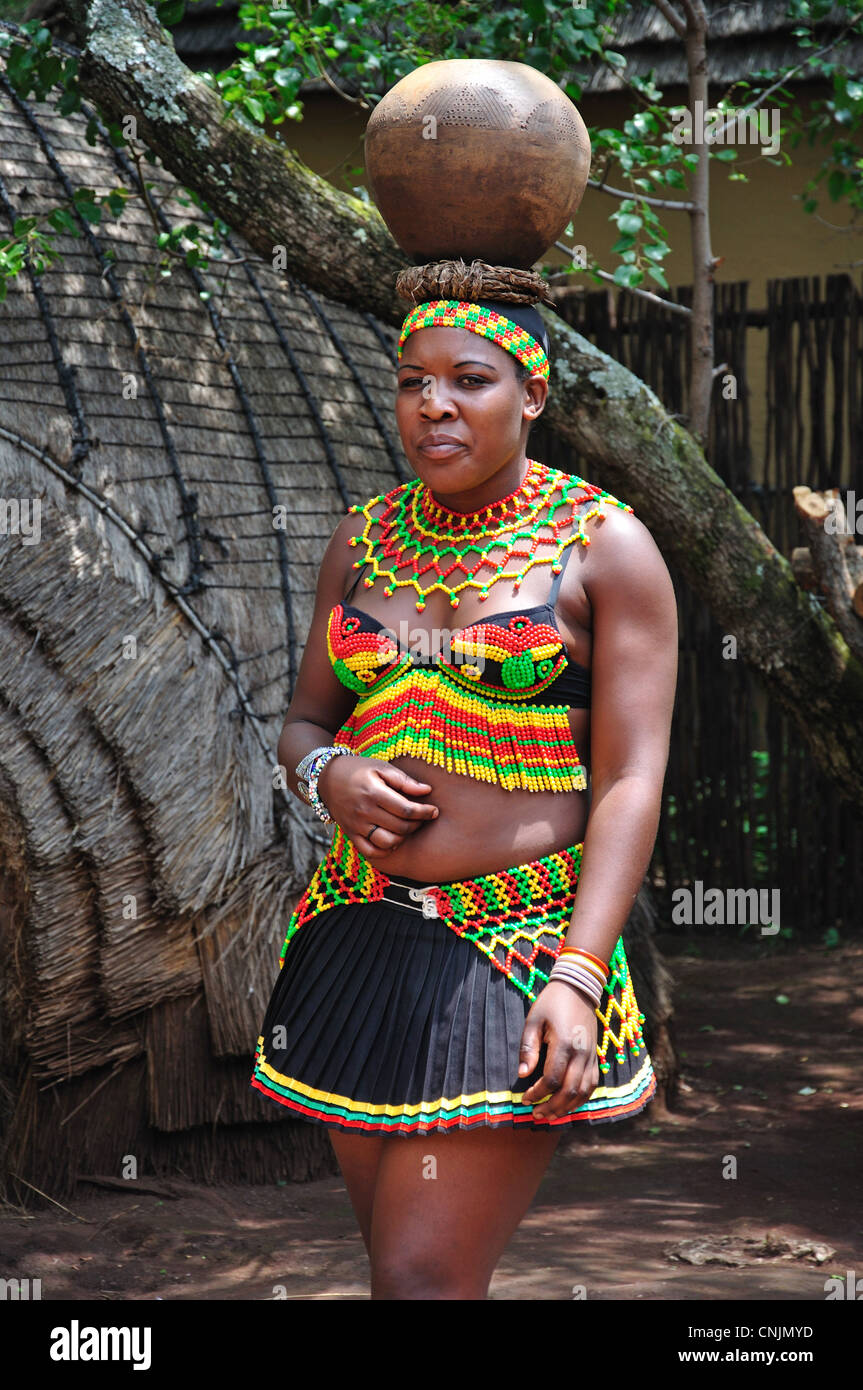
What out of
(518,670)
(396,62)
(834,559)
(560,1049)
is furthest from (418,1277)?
(396,62)

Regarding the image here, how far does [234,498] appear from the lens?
14.2ft

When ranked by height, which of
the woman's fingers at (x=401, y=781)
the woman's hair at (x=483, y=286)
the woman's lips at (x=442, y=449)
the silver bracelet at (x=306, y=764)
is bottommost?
the woman's fingers at (x=401, y=781)

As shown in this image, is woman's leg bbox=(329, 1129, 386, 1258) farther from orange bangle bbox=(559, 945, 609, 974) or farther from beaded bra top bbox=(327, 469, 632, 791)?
beaded bra top bbox=(327, 469, 632, 791)

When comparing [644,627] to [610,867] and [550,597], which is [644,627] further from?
[610,867]


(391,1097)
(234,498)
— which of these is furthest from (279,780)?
(391,1097)

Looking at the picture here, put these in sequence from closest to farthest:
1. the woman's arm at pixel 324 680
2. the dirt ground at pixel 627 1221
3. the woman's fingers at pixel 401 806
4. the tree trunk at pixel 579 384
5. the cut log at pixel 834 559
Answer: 1. the woman's fingers at pixel 401 806
2. the woman's arm at pixel 324 680
3. the dirt ground at pixel 627 1221
4. the tree trunk at pixel 579 384
5. the cut log at pixel 834 559

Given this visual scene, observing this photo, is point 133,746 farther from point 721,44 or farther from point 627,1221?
point 721,44

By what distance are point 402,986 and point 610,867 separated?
0.35 metres

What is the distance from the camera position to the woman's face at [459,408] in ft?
6.46


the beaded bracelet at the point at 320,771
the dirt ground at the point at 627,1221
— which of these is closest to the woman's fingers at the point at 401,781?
the beaded bracelet at the point at 320,771

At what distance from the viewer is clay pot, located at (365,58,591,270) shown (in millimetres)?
2002

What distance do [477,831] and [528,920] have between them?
0.14 meters

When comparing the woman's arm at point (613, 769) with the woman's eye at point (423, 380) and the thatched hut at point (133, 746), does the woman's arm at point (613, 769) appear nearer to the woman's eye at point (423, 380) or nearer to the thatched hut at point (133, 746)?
the woman's eye at point (423, 380)

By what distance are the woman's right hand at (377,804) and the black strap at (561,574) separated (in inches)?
12.7
